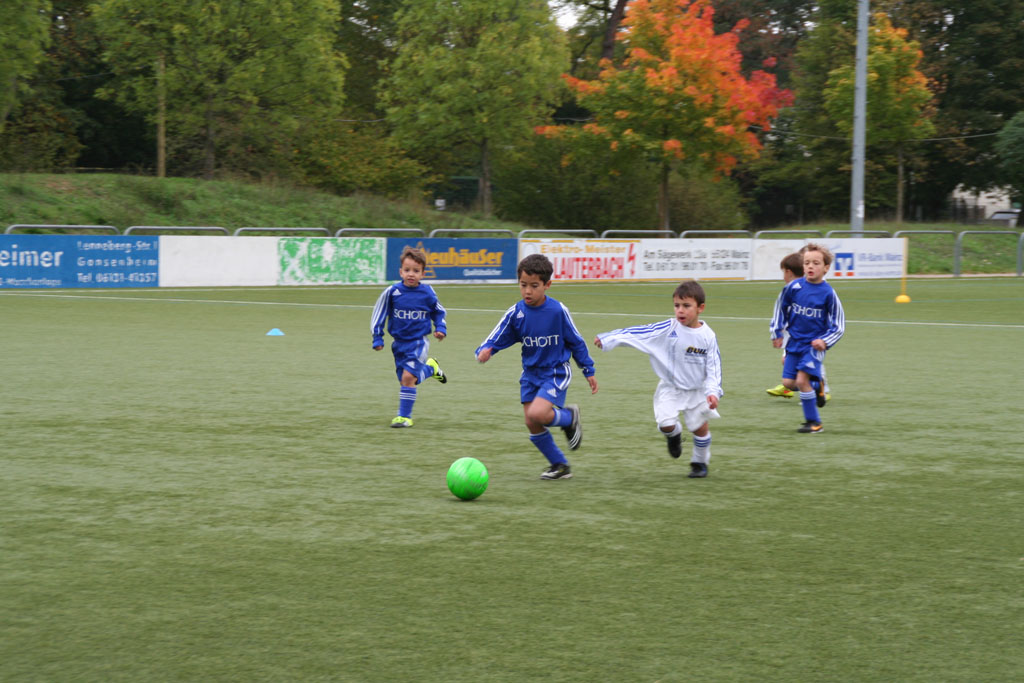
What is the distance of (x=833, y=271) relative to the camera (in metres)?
34.8

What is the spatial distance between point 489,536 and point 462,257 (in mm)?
25280

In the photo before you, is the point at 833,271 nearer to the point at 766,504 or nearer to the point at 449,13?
the point at 449,13

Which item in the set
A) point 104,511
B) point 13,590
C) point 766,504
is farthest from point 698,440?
point 13,590

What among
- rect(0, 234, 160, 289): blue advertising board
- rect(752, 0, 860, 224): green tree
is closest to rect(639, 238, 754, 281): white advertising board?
rect(0, 234, 160, 289): blue advertising board

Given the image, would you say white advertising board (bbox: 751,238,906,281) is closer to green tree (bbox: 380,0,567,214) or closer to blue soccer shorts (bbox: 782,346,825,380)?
green tree (bbox: 380,0,567,214)

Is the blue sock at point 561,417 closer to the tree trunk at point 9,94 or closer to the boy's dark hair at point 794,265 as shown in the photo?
the boy's dark hair at point 794,265

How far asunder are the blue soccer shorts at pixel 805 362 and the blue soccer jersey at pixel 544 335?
2824 millimetres

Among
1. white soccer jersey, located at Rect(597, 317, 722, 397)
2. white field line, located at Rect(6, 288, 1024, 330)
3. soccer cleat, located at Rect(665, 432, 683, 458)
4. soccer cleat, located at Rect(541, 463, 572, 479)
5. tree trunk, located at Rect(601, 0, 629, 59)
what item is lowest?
soccer cleat, located at Rect(541, 463, 572, 479)

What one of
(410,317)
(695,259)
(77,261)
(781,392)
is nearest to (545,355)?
(410,317)

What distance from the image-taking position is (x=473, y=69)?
40.2 m

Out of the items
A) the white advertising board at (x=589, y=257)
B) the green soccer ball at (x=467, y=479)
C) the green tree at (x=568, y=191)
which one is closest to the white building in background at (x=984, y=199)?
the green tree at (x=568, y=191)

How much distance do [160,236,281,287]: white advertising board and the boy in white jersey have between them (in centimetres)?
2147

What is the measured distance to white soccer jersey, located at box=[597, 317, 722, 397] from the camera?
7496mm

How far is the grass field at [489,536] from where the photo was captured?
4.25 metres
